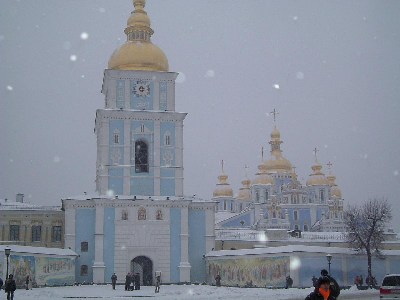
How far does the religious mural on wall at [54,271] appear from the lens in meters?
33.4

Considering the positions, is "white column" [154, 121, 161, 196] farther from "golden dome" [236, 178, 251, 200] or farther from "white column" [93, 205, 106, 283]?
"golden dome" [236, 178, 251, 200]

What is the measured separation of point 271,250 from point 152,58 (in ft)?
49.3

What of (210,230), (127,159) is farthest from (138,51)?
(210,230)

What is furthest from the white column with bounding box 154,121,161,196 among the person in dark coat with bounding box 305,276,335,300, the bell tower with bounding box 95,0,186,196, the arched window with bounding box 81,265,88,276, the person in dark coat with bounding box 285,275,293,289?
the person in dark coat with bounding box 305,276,335,300

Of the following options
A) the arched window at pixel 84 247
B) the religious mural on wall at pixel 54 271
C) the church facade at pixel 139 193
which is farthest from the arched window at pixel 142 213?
the religious mural on wall at pixel 54 271

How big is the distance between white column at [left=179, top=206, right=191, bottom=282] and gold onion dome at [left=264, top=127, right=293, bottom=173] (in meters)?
37.7

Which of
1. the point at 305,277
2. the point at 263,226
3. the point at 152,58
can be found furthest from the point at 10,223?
the point at 263,226

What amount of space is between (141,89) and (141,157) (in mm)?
4503

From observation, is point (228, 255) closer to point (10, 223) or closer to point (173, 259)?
point (173, 259)

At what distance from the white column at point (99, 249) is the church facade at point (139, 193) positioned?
61 mm

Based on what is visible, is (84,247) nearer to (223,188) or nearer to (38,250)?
(38,250)

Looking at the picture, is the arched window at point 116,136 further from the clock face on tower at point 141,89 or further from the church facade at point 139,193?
the clock face on tower at point 141,89

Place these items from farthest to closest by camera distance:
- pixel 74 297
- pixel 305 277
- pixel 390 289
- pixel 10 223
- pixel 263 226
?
pixel 263 226, pixel 10 223, pixel 305 277, pixel 74 297, pixel 390 289

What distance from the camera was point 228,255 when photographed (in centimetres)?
3706
